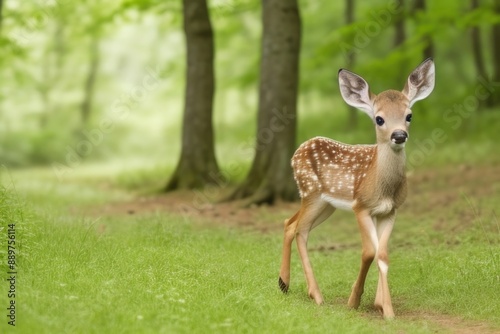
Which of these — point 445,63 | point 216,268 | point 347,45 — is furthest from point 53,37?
point 216,268

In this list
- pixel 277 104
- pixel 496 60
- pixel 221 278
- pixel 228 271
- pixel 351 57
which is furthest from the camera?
pixel 351 57

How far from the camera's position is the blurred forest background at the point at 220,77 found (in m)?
18.5

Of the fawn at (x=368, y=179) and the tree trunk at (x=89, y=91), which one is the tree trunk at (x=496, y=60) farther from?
the tree trunk at (x=89, y=91)

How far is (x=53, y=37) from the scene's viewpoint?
113 feet

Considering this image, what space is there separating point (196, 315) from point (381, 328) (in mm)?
1431

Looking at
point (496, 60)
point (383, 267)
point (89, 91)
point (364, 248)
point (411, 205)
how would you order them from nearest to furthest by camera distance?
1. point (383, 267)
2. point (364, 248)
3. point (411, 205)
4. point (496, 60)
5. point (89, 91)

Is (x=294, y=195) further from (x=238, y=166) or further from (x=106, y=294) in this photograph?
(x=106, y=294)

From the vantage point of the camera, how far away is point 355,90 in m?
6.58

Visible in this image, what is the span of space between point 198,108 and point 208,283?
9.83 meters

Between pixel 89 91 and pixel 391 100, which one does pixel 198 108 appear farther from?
pixel 89 91

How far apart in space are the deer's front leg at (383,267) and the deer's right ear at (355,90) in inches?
37.0

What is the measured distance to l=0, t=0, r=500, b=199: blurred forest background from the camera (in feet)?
60.8

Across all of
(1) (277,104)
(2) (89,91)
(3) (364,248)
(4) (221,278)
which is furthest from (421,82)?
(2) (89,91)

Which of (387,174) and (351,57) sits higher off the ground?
(351,57)
